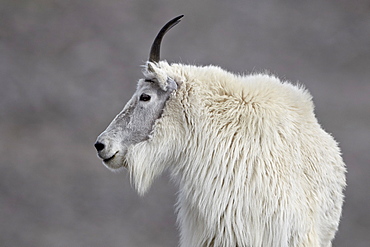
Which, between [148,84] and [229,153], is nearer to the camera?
[229,153]

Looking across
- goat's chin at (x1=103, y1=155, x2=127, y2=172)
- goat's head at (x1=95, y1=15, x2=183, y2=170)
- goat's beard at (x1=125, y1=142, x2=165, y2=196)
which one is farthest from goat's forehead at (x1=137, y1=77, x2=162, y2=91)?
goat's chin at (x1=103, y1=155, x2=127, y2=172)

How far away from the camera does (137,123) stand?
12.6 feet

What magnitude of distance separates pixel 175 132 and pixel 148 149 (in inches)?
7.8

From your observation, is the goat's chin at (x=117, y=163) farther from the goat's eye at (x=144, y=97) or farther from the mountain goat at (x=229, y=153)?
the goat's eye at (x=144, y=97)

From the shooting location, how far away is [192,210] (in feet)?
12.9

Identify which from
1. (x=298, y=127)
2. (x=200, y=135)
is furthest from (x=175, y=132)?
(x=298, y=127)

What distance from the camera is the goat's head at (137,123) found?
3809mm

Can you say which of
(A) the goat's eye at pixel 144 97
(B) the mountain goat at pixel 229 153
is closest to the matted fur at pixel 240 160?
(B) the mountain goat at pixel 229 153

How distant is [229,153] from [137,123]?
1.97 feet

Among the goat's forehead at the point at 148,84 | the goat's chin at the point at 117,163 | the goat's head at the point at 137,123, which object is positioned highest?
the goat's forehead at the point at 148,84

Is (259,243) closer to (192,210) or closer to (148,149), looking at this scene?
(192,210)

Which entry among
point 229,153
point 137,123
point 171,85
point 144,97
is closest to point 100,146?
point 137,123

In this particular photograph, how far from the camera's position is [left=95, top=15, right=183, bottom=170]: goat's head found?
12.5ft

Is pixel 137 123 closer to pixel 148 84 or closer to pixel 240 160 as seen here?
pixel 148 84
